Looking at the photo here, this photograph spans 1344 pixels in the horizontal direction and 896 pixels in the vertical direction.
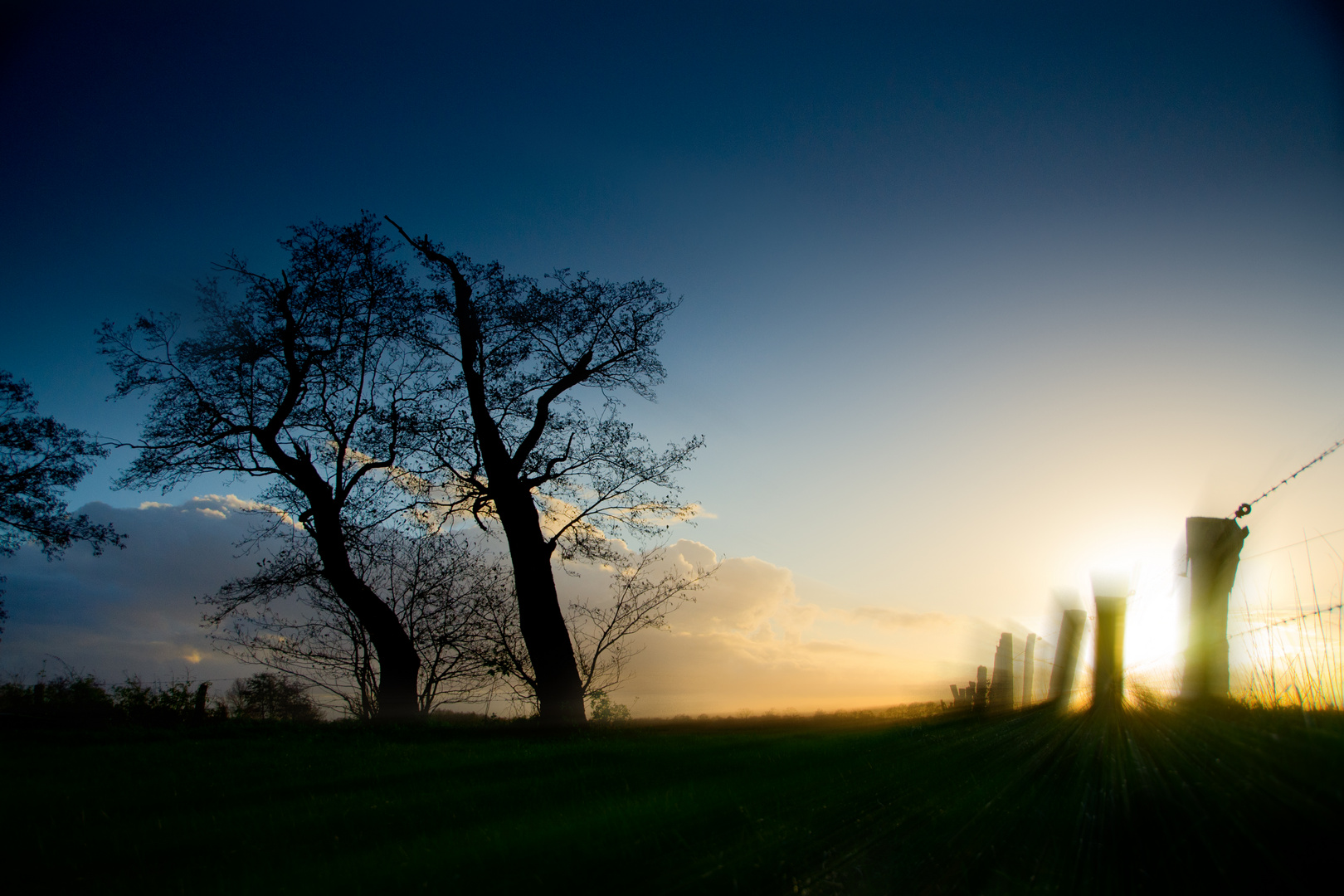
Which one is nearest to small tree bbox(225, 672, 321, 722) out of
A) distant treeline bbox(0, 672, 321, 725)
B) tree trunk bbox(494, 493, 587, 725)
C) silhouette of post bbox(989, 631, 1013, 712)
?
distant treeline bbox(0, 672, 321, 725)

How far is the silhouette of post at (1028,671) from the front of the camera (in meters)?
9.72

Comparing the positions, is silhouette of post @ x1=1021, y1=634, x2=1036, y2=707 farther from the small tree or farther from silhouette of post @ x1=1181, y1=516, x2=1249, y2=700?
the small tree

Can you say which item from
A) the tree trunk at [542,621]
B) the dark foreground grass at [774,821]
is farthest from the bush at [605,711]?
the dark foreground grass at [774,821]

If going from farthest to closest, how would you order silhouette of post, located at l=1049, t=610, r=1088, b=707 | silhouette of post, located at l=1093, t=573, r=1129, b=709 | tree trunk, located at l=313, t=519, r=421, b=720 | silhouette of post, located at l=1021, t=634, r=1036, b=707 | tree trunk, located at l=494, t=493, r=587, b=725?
1. tree trunk, located at l=313, t=519, r=421, b=720
2. tree trunk, located at l=494, t=493, r=587, b=725
3. silhouette of post, located at l=1021, t=634, r=1036, b=707
4. silhouette of post, located at l=1049, t=610, r=1088, b=707
5. silhouette of post, located at l=1093, t=573, r=1129, b=709

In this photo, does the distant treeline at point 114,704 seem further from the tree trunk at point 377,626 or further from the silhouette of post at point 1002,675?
the silhouette of post at point 1002,675

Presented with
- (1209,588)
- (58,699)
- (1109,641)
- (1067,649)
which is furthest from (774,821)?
(58,699)

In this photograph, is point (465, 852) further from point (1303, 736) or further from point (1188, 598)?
point (1188, 598)

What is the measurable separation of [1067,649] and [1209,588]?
2.00 m

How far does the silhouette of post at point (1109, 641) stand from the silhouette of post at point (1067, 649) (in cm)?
152

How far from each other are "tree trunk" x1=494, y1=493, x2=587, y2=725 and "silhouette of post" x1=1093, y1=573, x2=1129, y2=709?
9.08 meters

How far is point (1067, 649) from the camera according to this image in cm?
693

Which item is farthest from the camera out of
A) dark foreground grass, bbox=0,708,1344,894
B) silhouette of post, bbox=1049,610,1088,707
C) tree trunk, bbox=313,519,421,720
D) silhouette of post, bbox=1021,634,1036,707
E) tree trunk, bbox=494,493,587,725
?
tree trunk, bbox=313,519,421,720

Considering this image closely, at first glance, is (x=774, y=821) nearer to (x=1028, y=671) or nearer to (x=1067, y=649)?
(x=1067, y=649)

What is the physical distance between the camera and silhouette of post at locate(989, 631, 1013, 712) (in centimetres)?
1051
